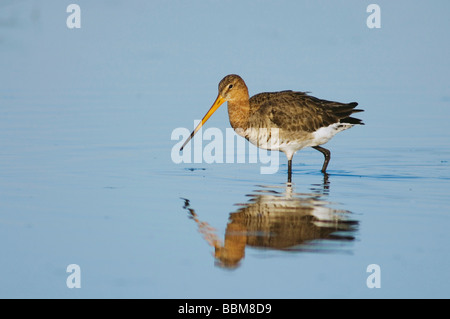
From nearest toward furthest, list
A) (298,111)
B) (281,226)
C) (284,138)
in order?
(281,226)
(284,138)
(298,111)

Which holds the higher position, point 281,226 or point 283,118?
point 283,118

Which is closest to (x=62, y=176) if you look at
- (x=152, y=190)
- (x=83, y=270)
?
(x=152, y=190)

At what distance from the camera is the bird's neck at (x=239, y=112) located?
436 inches

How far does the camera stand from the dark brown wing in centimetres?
1094

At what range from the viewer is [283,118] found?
10922 millimetres

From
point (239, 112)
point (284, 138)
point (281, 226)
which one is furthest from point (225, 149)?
point (281, 226)

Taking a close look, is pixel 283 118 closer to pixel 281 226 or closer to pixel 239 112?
pixel 239 112

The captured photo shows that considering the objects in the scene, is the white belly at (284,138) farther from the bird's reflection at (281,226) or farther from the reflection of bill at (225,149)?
the bird's reflection at (281,226)

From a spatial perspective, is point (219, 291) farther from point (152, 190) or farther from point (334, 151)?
point (334, 151)

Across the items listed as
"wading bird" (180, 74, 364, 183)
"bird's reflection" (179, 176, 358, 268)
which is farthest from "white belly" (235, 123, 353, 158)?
"bird's reflection" (179, 176, 358, 268)

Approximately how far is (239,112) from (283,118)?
2.00 ft

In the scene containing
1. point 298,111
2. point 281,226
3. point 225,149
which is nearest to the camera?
point 281,226

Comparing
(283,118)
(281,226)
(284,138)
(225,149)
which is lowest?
(281,226)

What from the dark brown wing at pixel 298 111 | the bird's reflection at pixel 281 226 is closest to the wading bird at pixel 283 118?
the dark brown wing at pixel 298 111
